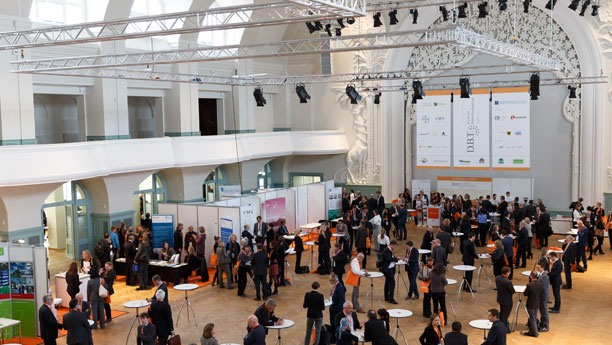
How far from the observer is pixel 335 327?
10.3 metres

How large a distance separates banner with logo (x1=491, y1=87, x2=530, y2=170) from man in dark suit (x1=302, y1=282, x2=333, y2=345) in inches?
536

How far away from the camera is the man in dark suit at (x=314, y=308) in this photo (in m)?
9.73

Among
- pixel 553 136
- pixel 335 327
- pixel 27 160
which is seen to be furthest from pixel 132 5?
pixel 553 136

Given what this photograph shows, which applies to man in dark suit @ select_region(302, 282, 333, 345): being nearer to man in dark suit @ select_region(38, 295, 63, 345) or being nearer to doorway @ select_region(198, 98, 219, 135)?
man in dark suit @ select_region(38, 295, 63, 345)

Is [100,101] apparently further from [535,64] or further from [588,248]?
[588,248]

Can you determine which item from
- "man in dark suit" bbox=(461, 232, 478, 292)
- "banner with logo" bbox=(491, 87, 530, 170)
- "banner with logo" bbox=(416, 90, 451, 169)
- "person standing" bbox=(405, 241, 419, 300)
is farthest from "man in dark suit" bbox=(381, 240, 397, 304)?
"banner with logo" bbox=(416, 90, 451, 169)

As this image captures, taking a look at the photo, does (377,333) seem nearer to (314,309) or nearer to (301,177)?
(314,309)

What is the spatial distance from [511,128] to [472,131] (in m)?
1.36

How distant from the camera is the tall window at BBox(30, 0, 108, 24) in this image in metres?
17.1

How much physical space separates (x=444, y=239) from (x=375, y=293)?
6.59 ft

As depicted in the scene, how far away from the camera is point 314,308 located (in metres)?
9.82

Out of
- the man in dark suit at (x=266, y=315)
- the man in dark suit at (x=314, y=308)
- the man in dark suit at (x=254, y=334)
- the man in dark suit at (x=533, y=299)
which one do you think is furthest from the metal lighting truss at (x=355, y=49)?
the man in dark suit at (x=254, y=334)

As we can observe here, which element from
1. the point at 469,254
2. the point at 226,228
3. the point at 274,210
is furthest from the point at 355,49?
the point at 274,210

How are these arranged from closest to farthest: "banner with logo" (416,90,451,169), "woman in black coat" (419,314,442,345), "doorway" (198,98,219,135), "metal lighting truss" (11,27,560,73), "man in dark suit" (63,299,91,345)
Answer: "woman in black coat" (419,314,442,345), "man in dark suit" (63,299,91,345), "metal lighting truss" (11,27,560,73), "banner with logo" (416,90,451,169), "doorway" (198,98,219,135)
